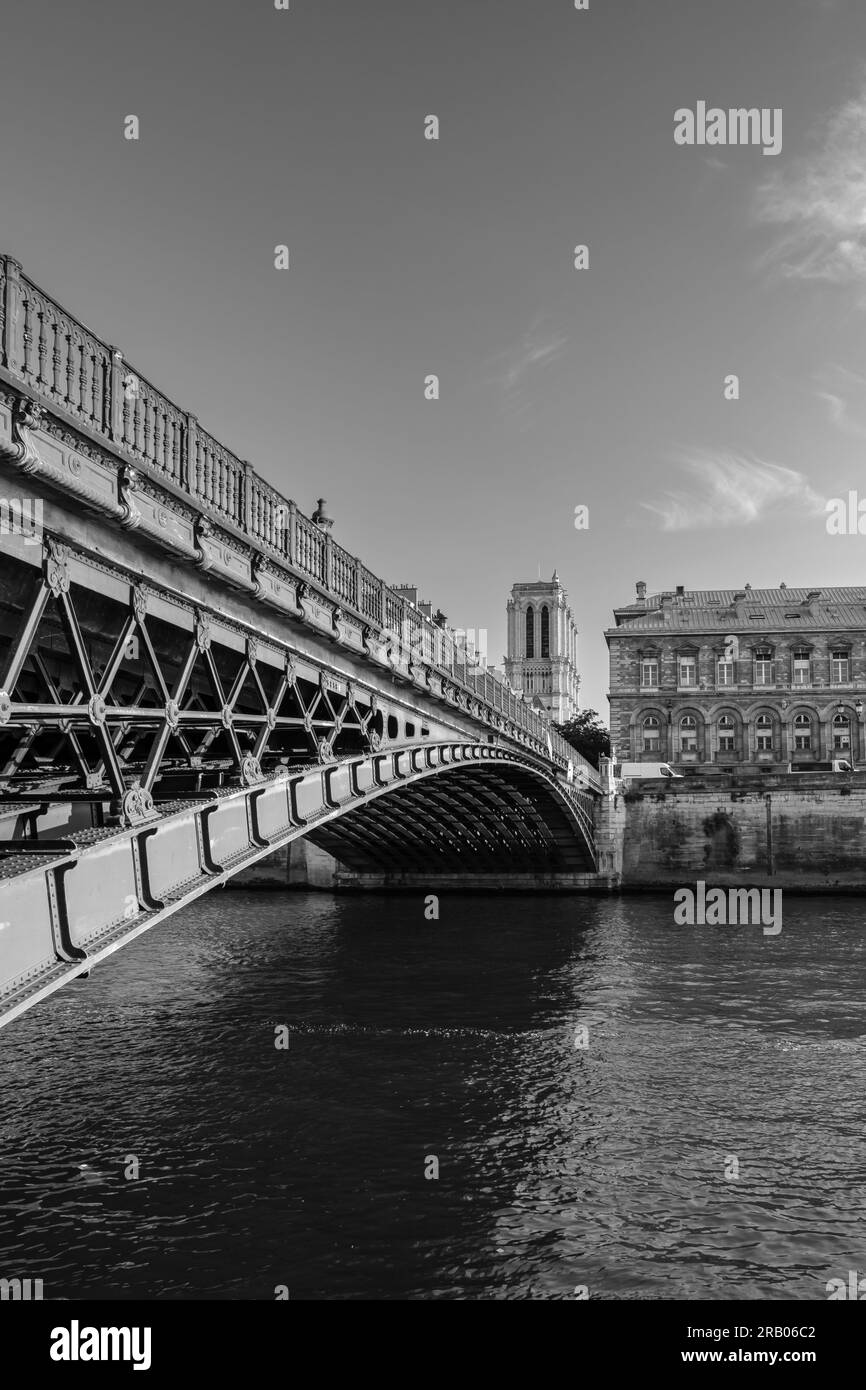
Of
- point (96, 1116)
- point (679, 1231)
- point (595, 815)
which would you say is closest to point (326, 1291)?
point (679, 1231)

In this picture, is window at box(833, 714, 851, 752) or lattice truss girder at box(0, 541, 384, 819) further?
window at box(833, 714, 851, 752)

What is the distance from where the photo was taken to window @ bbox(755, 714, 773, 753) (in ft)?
235

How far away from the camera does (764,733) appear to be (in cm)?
7169

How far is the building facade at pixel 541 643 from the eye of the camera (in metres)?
150

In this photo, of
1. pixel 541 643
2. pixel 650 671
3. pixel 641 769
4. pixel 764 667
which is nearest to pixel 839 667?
pixel 764 667

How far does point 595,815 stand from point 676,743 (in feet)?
74.7

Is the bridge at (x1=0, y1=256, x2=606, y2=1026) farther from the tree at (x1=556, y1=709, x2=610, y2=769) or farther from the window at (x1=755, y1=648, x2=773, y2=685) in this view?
the tree at (x1=556, y1=709, x2=610, y2=769)

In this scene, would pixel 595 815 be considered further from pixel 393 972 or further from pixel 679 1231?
pixel 679 1231

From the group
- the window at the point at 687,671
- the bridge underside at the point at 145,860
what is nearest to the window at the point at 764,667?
the window at the point at 687,671

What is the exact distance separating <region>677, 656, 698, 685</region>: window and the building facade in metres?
74.5

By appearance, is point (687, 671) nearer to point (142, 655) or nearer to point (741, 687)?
point (741, 687)

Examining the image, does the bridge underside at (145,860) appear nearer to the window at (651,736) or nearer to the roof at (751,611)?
the window at (651,736)

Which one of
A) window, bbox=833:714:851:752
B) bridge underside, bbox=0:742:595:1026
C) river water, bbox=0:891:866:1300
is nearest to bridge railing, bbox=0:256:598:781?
bridge underside, bbox=0:742:595:1026
